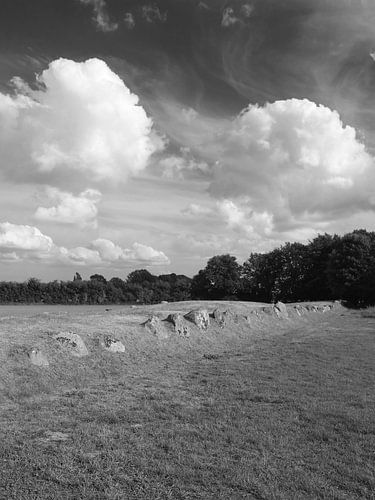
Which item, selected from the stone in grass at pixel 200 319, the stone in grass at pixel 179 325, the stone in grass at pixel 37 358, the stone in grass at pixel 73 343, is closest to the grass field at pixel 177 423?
the stone in grass at pixel 37 358

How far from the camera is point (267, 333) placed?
29.3m

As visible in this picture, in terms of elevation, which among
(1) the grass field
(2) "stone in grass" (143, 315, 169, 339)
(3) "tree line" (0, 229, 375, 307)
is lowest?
(1) the grass field

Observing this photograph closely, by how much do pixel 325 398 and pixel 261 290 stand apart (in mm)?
79580

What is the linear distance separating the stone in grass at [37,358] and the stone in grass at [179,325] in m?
9.10

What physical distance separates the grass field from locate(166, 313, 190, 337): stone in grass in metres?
3.36

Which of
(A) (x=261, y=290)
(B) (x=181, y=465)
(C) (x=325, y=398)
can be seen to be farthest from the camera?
(A) (x=261, y=290)

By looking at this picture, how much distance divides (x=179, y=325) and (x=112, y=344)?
6058 mm

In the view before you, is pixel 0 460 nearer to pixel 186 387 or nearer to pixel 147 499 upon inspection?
pixel 147 499

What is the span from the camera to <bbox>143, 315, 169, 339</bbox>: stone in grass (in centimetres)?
2037

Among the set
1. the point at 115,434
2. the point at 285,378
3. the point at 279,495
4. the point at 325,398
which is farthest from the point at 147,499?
the point at 285,378

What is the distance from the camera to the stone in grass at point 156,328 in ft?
66.8

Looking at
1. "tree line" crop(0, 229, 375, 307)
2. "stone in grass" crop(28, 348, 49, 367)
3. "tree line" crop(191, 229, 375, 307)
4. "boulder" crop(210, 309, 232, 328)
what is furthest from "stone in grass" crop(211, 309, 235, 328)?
"tree line" crop(0, 229, 375, 307)

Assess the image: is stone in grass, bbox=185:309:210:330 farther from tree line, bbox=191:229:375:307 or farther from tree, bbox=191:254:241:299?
tree, bbox=191:254:241:299

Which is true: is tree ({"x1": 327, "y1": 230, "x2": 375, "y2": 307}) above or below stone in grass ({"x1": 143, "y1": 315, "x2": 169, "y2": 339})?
above
